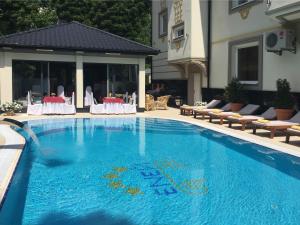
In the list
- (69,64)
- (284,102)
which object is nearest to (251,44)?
(284,102)

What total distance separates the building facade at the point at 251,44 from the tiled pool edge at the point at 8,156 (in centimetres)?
999

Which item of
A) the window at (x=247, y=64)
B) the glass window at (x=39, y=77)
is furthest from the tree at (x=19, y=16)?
the window at (x=247, y=64)

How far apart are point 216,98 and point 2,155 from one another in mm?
13589

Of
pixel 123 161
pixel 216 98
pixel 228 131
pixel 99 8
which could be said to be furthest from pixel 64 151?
pixel 99 8

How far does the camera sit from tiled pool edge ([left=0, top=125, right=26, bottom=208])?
7.14 meters

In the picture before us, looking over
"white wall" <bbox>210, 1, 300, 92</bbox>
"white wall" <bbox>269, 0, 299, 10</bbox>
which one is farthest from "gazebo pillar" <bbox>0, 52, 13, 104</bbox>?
"white wall" <bbox>269, 0, 299, 10</bbox>

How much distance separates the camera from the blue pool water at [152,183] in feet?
20.6

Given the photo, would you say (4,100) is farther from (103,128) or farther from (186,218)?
(186,218)

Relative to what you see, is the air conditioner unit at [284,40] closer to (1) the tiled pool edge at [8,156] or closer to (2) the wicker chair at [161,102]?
(2) the wicker chair at [161,102]

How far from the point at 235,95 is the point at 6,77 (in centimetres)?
1145

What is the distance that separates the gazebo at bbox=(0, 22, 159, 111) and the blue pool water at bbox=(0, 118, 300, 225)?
6899 millimetres

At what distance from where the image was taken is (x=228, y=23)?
1947 centimetres

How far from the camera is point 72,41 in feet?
68.5

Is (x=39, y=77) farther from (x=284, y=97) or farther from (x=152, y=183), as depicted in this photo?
(x=152, y=183)
